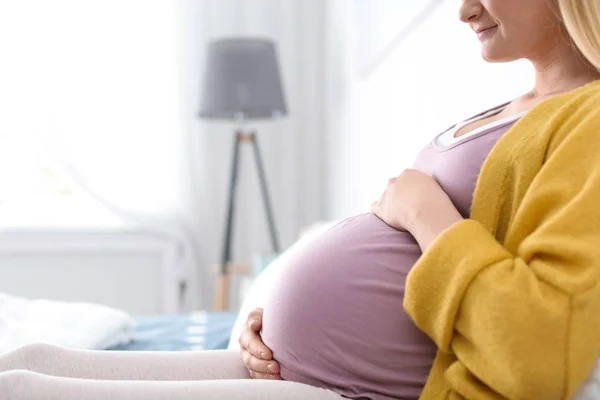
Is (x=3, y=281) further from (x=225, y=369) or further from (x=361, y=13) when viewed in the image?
(x=225, y=369)

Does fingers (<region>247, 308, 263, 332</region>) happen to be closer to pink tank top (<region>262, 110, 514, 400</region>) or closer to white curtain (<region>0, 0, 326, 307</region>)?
pink tank top (<region>262, 110, 514, 400</region>)

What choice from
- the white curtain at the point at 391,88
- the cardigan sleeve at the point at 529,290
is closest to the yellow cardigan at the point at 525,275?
the cardigan sleeve at the point at 529,290

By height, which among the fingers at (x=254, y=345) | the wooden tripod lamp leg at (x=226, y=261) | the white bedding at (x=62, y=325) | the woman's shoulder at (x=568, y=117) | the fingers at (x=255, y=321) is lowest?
the wooden tripod lamp leg at (x=226, y=261)

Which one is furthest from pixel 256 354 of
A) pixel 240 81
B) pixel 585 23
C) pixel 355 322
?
pixel 240 81

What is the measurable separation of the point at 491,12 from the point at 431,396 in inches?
19.8

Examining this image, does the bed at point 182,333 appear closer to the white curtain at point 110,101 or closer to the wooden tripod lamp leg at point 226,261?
the wooden tripod lamp leg at point 226,261

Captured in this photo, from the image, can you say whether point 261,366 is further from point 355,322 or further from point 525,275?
point 525,275

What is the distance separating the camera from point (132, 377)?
3.26 feet

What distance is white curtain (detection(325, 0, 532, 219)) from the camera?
70.6 inches

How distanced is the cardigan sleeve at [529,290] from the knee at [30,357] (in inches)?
18.7

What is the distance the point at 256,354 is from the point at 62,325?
0.80 metres

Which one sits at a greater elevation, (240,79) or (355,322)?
(240,79)

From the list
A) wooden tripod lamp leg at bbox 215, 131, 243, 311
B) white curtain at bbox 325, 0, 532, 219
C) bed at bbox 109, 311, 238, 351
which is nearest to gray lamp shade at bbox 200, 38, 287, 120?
wooden tripod lamp leg at bbox 215, 131, 243, 311

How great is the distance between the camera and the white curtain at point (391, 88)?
1.79 m
